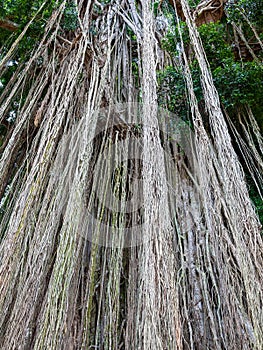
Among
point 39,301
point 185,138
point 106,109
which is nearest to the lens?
point 39,301

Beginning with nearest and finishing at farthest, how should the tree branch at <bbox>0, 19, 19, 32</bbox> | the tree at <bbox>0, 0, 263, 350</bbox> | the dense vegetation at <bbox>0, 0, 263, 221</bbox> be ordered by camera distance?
the tree at <bbox>0, 0, 263, 350</bbox>
the dense vegetation at <bbox>0, 0, 263, 221</bbox>
the tree branch at <bbox>0, 19, 19, 32</bbox>

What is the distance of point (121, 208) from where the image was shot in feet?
4.68

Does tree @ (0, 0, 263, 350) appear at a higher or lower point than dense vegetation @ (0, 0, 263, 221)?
lower

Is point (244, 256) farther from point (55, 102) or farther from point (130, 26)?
point (130, 26)

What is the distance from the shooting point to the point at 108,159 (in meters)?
1.48

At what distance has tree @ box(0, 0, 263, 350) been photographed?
37.1 inches

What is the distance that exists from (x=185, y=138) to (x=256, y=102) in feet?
1.35

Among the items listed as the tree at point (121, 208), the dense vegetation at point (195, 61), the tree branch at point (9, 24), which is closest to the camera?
the tree at point (121, 208)

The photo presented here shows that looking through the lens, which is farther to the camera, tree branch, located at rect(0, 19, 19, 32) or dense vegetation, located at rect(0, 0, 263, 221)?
tree branch, located at rect(0, 19, 19, 32)

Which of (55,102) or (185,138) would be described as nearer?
(55,102)

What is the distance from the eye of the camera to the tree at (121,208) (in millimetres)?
943

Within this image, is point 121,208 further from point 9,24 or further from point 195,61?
point 9,24

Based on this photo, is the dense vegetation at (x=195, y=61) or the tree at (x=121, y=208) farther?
the dense vegetation at (x=195, y=61)

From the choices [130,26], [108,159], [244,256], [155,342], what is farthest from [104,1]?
[155,342]
